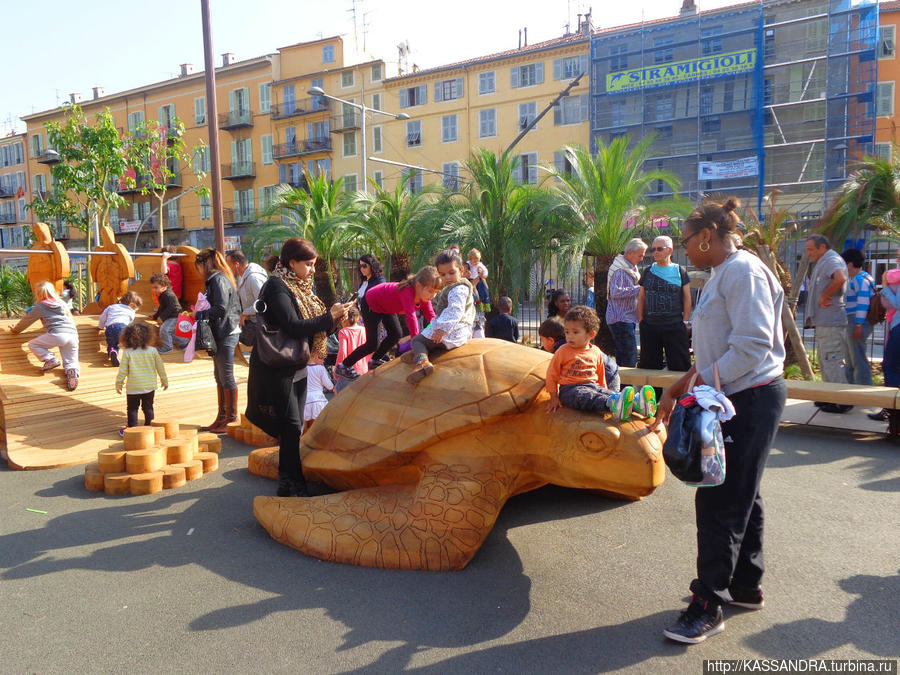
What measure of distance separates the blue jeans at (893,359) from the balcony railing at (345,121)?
32364mm

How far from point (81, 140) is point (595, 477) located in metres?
17.7

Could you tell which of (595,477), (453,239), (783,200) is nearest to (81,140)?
(453,239)

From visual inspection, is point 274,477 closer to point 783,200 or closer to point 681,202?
point 681,202

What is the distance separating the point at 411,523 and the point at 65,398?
4702 mm

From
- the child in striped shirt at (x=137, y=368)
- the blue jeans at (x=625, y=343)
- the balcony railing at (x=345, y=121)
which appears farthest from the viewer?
the balcony railing at (x=345, y=121)

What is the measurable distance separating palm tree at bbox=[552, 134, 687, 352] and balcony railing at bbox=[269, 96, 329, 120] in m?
28.4

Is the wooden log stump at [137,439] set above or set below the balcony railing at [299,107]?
below

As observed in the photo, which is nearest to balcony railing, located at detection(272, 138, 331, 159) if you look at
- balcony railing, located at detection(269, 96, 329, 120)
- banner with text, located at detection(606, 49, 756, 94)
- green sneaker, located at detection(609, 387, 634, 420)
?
balcony railing, located at detection(269, 96, 329, 120)

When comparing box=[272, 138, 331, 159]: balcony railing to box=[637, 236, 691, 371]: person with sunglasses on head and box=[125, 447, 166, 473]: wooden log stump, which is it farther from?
box=[125, 447, 166, 473]: wooden log stump

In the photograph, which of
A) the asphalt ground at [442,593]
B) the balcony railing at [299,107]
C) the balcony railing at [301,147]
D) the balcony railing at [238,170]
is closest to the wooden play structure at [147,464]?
the asphalt ground at [442,593]

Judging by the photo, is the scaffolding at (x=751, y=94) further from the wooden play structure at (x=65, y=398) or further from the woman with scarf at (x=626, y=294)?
the wooden play structure at (x=65, y=398)

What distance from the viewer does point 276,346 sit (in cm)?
374

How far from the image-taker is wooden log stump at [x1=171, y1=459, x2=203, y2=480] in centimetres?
473

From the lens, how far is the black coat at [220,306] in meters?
5.89
